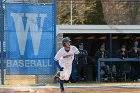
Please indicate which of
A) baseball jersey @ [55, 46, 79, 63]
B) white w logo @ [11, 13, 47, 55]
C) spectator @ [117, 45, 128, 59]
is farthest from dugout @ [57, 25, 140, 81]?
baseball jersey @ [55, 46, 79, 63]

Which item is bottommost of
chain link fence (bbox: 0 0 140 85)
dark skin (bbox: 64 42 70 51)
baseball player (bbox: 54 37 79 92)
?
baseball player (bbox: 54 37 79 92)

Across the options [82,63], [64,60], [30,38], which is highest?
[30,38]

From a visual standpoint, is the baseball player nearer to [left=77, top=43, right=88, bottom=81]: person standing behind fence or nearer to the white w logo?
the white w logo

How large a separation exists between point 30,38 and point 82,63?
2841 millimetres

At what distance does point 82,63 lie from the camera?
66.2 ft

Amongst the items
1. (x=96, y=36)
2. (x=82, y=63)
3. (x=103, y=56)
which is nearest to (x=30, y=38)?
(x=82, y=63)

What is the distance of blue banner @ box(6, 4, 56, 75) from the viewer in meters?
18.4

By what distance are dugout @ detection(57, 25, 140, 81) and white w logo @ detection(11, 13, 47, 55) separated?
174cm

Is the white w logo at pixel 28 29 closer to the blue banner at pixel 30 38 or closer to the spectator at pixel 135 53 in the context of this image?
the blue banner at pixel 30 38

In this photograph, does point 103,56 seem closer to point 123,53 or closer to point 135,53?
point 123,53

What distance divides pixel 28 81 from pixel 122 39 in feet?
20.0

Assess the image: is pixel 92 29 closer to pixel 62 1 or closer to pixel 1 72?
pixel 1 72

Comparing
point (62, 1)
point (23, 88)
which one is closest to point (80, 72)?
point (23, 88)

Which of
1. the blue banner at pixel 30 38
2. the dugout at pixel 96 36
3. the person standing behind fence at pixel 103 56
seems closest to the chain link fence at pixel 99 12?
the dugout at pixel 96 36
